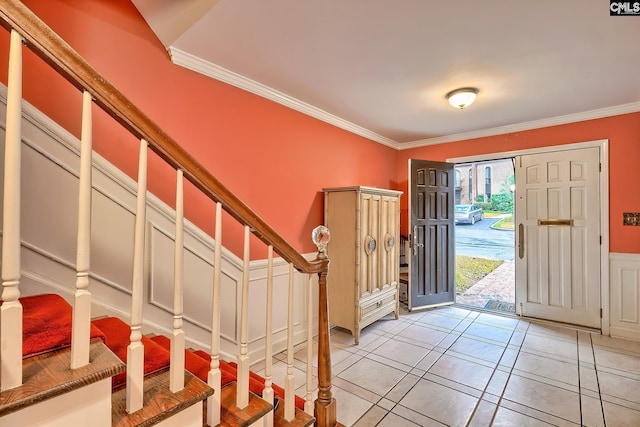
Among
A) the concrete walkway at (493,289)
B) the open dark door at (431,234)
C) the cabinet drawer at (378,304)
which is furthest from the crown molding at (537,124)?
the cabinet drawer at (378,304)

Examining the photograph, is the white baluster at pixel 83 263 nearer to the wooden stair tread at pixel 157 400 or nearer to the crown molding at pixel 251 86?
the wooden stair tread at pixel 157 400

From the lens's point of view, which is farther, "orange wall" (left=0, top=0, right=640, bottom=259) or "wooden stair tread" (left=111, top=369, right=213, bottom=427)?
"orange wall" (left=0, top=0, right=640, bottom=259)

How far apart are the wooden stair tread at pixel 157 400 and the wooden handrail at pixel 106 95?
608 mm

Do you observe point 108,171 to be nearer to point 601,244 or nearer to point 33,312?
point 33,312

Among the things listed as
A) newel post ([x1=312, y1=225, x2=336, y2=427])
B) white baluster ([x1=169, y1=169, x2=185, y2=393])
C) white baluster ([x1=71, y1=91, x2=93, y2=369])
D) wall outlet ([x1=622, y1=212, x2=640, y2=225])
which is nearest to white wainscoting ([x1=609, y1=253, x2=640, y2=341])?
wall outlet ([x1=622, y1=212, x2=640, y2=225])

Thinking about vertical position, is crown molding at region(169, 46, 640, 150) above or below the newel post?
above

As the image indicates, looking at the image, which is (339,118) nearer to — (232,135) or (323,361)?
(232,135)

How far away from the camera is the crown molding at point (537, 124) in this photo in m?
3.14

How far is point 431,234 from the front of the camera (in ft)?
13.2

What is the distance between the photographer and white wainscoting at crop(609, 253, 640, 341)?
3074mm

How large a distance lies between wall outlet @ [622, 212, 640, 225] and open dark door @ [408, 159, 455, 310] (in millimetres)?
1757

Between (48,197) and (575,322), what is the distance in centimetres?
504

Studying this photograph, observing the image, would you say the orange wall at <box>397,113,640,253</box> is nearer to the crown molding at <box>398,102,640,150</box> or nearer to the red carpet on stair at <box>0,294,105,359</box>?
the crown molding at <box>398,102,640,150</box>

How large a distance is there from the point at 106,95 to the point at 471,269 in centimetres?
691
